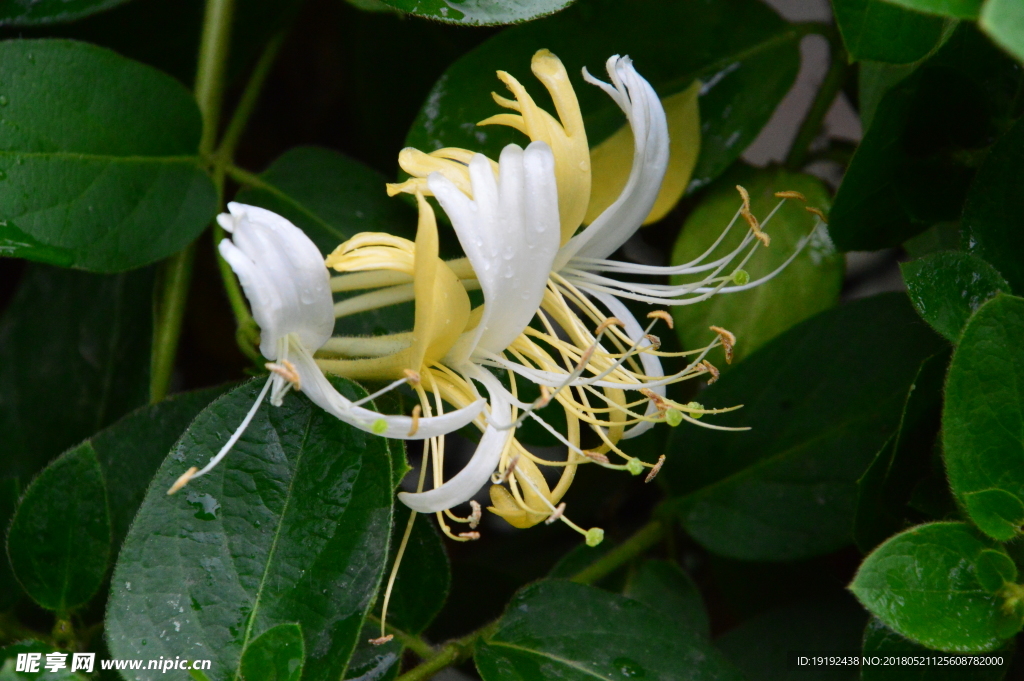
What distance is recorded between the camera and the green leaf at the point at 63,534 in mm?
619

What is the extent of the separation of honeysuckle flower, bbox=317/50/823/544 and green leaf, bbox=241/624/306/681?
10 cm

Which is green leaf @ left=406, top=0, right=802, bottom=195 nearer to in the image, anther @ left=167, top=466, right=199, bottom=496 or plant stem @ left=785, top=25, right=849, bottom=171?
plant stem @ left=785, top=25, right=849, bottom=171

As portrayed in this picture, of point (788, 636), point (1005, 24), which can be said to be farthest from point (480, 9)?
point (788, 636)

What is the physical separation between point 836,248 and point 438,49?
50 centimetres

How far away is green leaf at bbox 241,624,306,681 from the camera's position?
51cm

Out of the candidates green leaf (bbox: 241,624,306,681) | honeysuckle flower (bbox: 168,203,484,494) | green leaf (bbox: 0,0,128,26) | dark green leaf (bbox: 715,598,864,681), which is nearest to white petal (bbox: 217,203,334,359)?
honeysuckle flower (bbox: 168,203,484,494)

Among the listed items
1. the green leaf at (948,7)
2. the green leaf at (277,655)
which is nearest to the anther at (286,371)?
the green leaf at (277,655)

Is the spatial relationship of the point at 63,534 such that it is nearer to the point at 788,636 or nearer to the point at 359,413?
the point at 359,413

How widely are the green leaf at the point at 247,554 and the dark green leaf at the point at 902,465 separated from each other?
0.35m

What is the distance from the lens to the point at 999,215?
633 millimetres

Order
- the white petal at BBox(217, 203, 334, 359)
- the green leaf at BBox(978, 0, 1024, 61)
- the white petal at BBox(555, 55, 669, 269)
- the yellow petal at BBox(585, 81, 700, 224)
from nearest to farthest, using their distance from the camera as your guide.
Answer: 1. the green leaf at BBox(978, 0, 1024, 61)
2. the white petal at BBox(217, 203, 334, 359)
3. the white petal at BBox(555, 55, 669, 269)
4. the yellow petal at BBox(585, 81, 700, 224)

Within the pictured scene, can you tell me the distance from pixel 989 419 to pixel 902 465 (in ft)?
0.33

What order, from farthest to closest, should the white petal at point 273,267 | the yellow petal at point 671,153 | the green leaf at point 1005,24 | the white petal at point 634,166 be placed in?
the yellow petal at point 671,153, the white petal at point 634,166, the white petal at point 273,267, the green leaf at point 1005,24

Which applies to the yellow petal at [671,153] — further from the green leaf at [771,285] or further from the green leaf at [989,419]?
the green leaf at [989,419]
